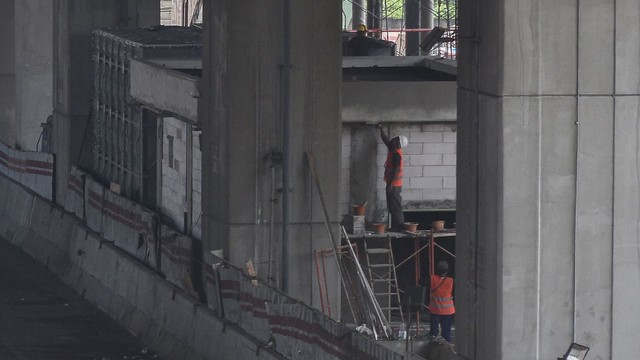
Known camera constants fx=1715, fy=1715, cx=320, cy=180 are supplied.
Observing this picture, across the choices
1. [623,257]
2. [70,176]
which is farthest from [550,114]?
[70,176]

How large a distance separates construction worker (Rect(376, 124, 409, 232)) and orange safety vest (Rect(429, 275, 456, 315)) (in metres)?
3.75

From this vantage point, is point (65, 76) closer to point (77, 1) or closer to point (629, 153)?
point (77, 1)

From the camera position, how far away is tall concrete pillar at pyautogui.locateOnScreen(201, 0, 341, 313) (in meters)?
25.3

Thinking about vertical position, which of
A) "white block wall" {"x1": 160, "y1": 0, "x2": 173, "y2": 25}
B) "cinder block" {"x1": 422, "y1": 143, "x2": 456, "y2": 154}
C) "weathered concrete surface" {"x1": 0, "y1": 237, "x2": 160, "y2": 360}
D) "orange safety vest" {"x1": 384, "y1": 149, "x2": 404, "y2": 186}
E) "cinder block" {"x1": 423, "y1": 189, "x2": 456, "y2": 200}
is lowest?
"weathered concrete surface" {"x1": 0, "y1": 237, "x2": 160, "y2": 360}

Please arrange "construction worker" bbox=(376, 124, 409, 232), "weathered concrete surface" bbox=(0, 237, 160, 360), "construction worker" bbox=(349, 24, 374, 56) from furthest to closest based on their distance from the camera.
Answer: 1. "construction worker" bbox=(349, 24, 374, 56)
2. "construction worker" bbox=(376, 124, 409, 232)
3. "weathered concrete surface" bbox=(0, 237, 160, 360)

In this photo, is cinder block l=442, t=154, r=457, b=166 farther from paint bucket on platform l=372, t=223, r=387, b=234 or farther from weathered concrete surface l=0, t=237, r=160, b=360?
weathered concrete surface l=0, t=237, r=160, b=360

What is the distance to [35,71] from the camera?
4456 cm

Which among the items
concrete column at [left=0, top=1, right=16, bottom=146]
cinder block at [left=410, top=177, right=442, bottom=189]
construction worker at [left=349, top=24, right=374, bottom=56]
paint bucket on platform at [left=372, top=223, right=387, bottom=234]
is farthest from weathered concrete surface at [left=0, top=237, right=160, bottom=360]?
Result: concrete column at [left=0, top=1, right=16, bottom=146]

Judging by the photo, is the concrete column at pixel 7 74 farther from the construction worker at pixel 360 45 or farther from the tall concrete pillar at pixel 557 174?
the tall concrete pillar at pixel 557 174

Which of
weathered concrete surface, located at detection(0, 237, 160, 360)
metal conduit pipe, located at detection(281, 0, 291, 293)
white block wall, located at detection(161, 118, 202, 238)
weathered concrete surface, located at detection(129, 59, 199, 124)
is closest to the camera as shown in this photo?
metal conduit pipe, located at detection(281, 0, 291, 293)

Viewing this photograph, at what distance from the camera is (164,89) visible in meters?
31.0

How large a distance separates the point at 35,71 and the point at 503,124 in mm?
28380

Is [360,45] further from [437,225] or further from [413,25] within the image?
[413,25]

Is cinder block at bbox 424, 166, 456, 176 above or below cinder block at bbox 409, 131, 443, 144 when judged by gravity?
below
